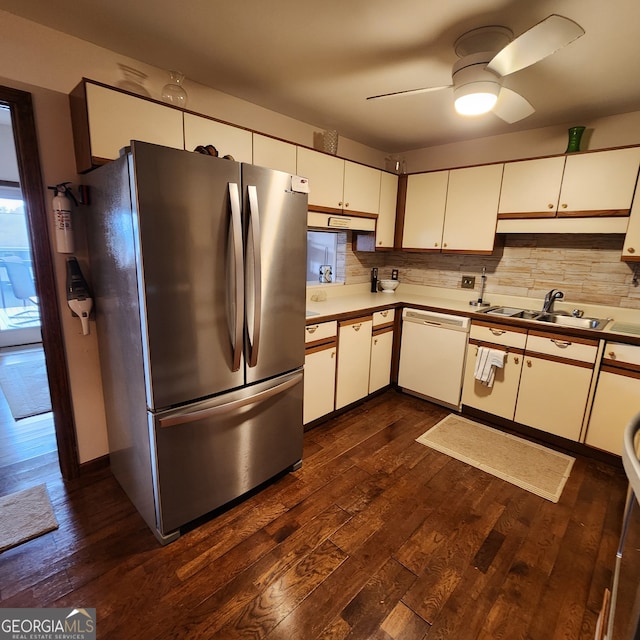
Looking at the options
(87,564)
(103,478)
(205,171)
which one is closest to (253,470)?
(87,564)

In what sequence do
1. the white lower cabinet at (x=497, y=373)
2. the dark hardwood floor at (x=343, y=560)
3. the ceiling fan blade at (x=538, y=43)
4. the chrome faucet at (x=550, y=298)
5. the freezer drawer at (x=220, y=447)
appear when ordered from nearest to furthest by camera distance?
1. the ceiling fan blade at (x=538, y=43)
2. the dark hardwood floor at (x=343, y=560)
3. the freezer drawer at (x=220, y=447)
4. the white lower cabinet at (x=497, y=373)
5. the chrome faucet at (x=550, y=298)

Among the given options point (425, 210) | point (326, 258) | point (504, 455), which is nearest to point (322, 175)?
point (326, 258)

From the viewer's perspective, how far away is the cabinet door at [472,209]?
9.59 ft

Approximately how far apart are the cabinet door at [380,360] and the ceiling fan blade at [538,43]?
2.02 meters

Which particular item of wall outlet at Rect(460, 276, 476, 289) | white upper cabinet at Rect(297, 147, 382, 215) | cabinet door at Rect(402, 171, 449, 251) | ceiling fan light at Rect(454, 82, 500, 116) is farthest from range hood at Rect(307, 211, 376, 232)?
ceiling fan light at Rect(454, 82, 500, 116)

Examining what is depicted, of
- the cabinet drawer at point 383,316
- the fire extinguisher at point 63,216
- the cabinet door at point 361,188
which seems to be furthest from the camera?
the cabinet drawer at point 383,316

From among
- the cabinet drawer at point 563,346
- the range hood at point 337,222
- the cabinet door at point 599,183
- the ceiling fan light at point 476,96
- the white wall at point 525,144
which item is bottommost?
the cabinet drawer at point 563,346

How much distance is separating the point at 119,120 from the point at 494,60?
67.5 inches

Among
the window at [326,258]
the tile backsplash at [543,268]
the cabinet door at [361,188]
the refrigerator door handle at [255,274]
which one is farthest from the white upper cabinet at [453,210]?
the refrigerator door handle at [255,274]

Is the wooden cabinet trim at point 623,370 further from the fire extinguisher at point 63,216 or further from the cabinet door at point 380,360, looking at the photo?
the fire extinguisher at point 63,216

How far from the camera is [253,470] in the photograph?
193 cm

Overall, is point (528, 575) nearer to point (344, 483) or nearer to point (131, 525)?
point (344, 483)

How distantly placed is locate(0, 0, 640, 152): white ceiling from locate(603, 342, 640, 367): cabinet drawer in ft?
5.16

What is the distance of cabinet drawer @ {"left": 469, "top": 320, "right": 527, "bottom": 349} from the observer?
2618 millimetres
